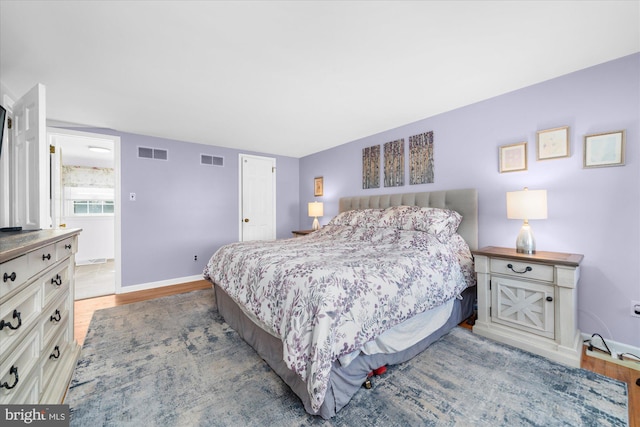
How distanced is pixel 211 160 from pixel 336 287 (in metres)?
3.85

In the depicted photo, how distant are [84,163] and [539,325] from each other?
8.23 m

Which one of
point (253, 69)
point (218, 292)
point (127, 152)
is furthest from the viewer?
point (127, 152)

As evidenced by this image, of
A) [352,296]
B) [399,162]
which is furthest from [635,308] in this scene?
[399,162]

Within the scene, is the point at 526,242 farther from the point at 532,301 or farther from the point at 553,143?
the point at 553,143

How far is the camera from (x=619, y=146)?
79.4 inches

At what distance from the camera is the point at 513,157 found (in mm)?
2570

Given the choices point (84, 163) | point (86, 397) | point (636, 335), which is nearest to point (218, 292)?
point (86, 397)

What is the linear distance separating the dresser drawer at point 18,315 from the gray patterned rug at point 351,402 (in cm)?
66

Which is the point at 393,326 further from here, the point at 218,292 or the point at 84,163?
the point at 84,163

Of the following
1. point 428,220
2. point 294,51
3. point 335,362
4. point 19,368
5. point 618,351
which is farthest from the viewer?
point 428,220

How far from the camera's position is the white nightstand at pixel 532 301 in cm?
191

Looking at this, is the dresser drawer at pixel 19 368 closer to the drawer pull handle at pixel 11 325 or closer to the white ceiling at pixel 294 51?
the drawer pull handle at pixel 11 325

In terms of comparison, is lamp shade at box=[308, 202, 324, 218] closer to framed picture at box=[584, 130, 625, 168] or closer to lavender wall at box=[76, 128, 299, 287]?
lavender wall at box=[76, 128, 299, 287]

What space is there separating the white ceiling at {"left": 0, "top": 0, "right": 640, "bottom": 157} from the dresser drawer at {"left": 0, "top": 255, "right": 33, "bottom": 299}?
1450 millimetres
